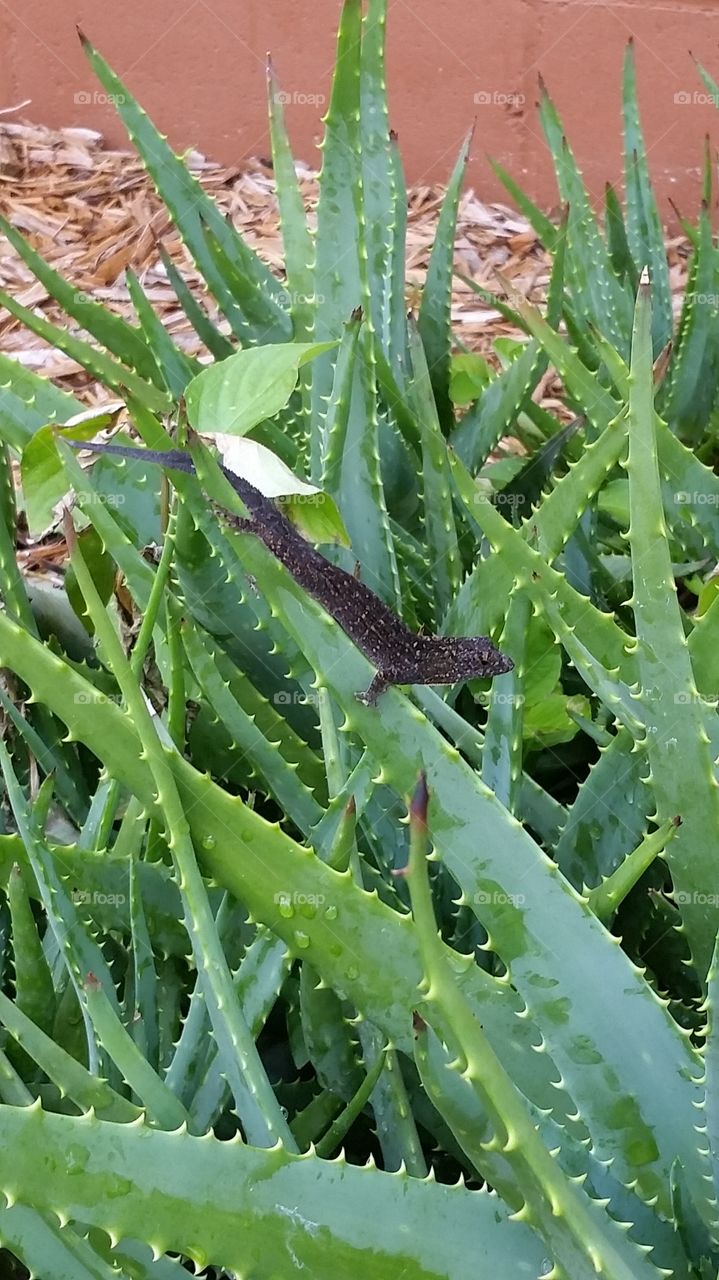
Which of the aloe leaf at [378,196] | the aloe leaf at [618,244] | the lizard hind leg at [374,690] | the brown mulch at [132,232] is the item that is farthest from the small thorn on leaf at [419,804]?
the brown mulch at [132,232]

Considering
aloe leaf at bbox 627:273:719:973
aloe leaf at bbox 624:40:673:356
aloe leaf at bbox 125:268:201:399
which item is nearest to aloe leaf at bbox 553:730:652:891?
aloe leaf at bbox 627:273:719:973

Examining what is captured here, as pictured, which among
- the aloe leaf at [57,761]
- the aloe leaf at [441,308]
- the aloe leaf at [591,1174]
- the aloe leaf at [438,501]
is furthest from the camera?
the aloe leaf at [441,308]

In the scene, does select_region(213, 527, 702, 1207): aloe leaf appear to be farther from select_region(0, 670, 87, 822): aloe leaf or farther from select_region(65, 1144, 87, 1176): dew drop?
select_region(0, 670, 87, 822): aloe leaf

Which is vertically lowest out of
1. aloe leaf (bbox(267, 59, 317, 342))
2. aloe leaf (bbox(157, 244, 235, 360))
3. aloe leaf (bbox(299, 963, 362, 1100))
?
aloe leaf (bbox(299, 963, 362, 1100))

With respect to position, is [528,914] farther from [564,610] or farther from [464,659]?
[564,610]

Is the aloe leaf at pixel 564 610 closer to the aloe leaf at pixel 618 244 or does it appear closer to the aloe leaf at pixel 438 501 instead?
the aloe leaf at pixel 438 501

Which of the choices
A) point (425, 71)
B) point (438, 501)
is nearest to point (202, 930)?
point (438, 501)

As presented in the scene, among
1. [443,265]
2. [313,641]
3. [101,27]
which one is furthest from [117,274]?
[313,641]
